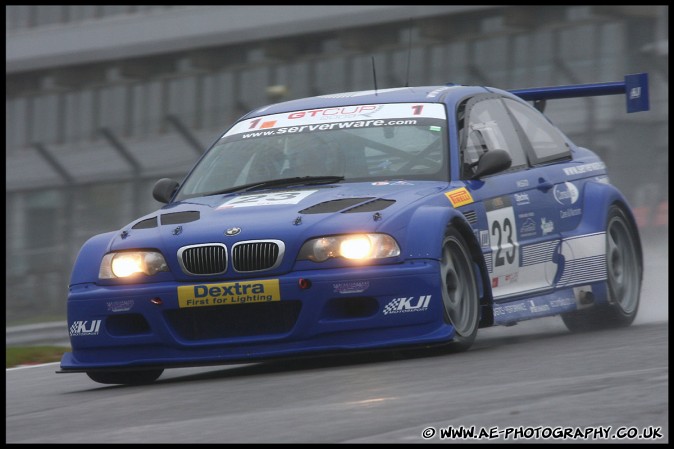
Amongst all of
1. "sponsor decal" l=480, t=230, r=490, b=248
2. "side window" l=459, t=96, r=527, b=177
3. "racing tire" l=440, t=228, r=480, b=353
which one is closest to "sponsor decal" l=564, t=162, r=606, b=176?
"side window" l=459, t=96, r=527, b=177

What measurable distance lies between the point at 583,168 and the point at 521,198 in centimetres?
114

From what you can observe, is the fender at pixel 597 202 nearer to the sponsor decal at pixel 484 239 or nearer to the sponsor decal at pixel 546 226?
the sponsor decal at pixel 546 226

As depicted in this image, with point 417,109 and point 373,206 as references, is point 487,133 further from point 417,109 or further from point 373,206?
point 373,206

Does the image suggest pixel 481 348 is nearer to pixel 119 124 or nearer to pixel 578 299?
pixel 578 299

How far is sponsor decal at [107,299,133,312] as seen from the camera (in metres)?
7.48

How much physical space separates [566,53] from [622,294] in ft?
49.9

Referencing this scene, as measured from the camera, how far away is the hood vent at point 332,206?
7.48m

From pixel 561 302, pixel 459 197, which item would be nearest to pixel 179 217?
pixel 459 197

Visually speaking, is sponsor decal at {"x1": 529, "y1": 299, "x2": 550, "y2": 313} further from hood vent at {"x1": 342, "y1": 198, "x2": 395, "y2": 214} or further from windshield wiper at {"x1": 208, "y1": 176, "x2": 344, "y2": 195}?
hood vent at {"x1": 342, "y1": 198, "x2": 395, "y2": 214}

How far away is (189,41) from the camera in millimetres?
35156

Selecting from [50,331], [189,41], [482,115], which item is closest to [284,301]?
[482,115]

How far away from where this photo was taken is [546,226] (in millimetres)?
9016

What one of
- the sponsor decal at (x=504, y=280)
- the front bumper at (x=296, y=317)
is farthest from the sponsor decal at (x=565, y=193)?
the front bumper at (x=296, y=317)

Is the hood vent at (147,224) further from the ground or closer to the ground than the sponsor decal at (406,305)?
further from the ground
